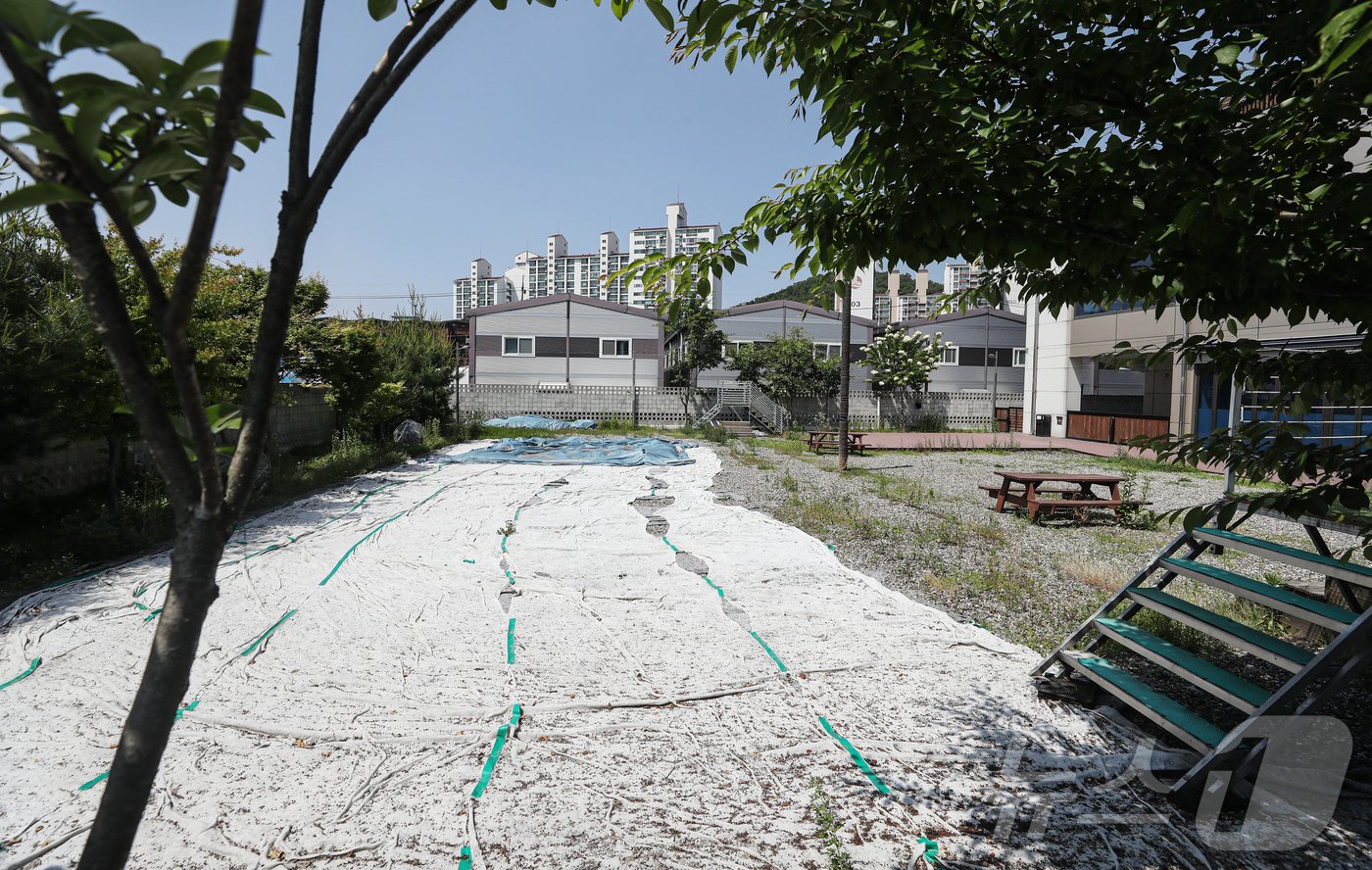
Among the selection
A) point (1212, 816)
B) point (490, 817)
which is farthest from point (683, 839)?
point (1212, 816)

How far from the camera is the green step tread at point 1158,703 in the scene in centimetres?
280

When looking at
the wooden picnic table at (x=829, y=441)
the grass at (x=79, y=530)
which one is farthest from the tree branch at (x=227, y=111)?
the wooden picnic table at (x=829, y=441)

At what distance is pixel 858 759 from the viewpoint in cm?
296

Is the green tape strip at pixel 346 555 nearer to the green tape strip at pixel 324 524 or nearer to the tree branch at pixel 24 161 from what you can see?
the green tape strip at pixel 324 524

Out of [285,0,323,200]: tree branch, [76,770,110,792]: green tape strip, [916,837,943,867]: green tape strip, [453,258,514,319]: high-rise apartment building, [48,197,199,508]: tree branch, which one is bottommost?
[916,837,943,867]: green tape strip

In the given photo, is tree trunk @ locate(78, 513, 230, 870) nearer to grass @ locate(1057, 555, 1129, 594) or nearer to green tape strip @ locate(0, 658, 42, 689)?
green tape strip @ locate(0, 658, 42, 689)

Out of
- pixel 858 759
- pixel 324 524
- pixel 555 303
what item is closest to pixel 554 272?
pixel 555 303

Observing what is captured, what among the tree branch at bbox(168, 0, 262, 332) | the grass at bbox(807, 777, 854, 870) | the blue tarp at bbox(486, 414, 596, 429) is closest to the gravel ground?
the grass at bbox(807, 777, 854, 870)

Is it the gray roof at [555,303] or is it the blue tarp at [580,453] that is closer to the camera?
the blue tarp at [580,453]

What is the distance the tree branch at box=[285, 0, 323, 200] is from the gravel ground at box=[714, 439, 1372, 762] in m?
4.28

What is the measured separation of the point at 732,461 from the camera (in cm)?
1484

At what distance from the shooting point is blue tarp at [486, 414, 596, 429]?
2184 cm

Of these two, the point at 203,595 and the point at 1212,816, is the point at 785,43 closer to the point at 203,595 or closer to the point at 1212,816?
the point at 203,595

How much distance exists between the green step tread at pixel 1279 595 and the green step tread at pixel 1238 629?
6.4 inches
